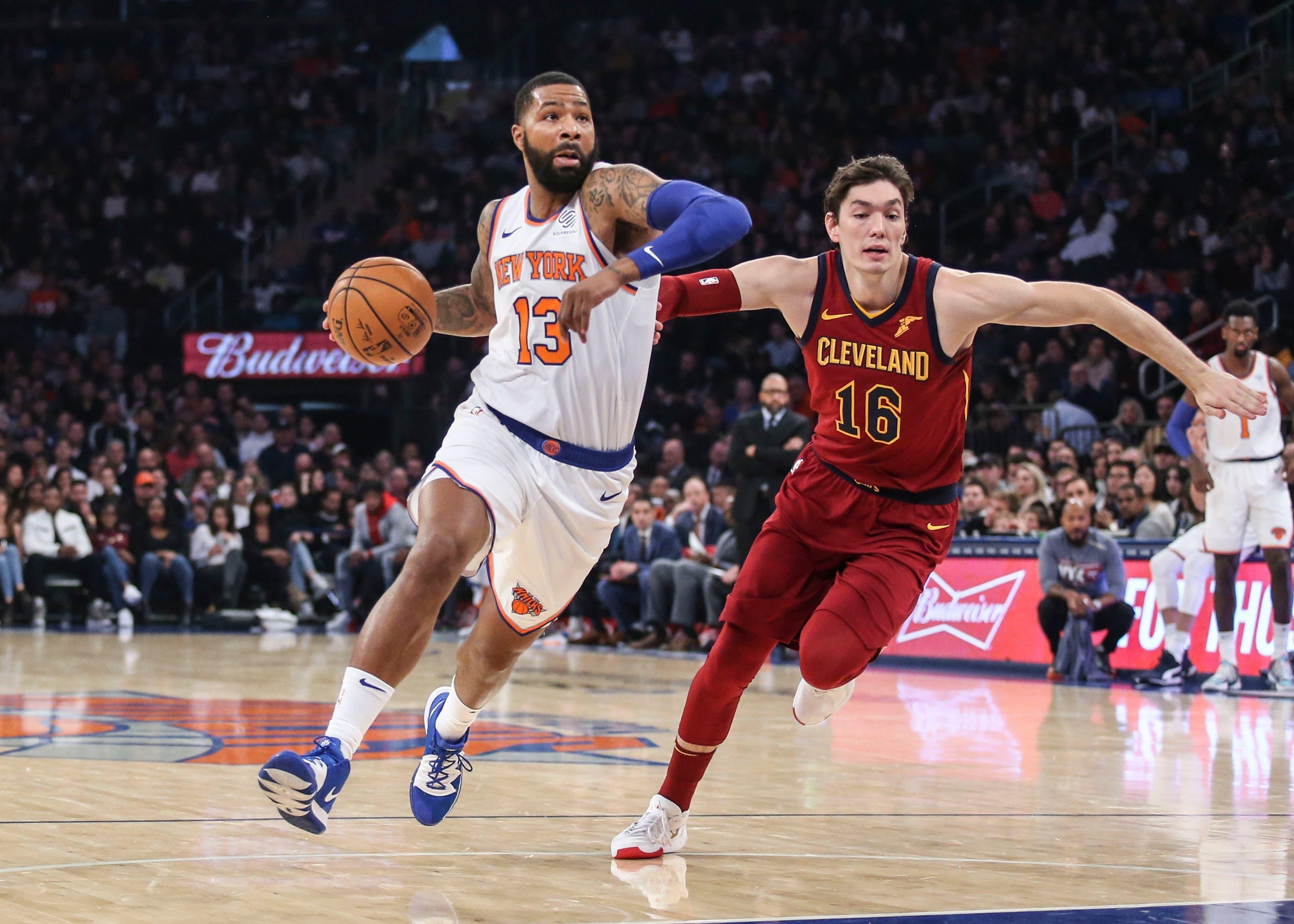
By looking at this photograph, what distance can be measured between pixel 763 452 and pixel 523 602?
731 cm

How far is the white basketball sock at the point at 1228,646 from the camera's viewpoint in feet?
33.7

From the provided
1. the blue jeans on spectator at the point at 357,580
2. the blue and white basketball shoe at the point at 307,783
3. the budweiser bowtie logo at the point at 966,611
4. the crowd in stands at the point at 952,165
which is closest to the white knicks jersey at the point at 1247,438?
the budweiser bowtie logo at the point at 966,611

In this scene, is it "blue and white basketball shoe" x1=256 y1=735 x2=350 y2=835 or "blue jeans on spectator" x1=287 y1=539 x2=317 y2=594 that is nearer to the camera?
"blue and white basketball shoe" x1=256 y1=735 x2=350 y2=835

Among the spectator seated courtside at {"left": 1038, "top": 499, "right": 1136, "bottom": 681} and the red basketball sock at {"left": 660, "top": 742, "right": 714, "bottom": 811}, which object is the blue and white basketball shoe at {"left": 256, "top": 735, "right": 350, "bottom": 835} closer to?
the red basketball sock at {"left": 660, "top": 742, "right": 714, "bottom": 811}

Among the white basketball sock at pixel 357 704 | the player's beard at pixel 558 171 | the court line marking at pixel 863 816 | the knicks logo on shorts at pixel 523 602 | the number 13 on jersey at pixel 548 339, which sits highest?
the player's beard at pixel 558 171

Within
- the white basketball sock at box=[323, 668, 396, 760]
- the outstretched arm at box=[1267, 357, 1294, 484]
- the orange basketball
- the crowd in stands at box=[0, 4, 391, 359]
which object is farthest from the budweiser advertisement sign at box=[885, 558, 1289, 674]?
the crowd in stands at box=[0, 4, 391, 359]

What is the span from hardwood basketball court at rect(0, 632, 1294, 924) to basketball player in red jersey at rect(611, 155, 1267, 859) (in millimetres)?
550

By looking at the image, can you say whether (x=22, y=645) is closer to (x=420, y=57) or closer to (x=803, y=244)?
(x=803, y=244)

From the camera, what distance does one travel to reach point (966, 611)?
41.5ft

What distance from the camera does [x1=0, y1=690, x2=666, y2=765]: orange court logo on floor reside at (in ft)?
22.0

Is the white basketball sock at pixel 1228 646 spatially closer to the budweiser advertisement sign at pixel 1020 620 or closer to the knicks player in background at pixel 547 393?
the budweiser advertisement sign at pixel 1020 620

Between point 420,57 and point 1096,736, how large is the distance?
21.9 meters

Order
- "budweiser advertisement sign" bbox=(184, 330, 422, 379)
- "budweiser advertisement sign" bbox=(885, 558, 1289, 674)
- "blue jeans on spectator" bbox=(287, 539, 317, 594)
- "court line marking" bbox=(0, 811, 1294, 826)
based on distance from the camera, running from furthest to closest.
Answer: "budweiser advertisement sign" bbox=(184, 330, 422, 379) → "blue jeans on spectator" bbox=(287, 539, 317, 594) → "budweiser advertisement sign" bbox=(885, 558, 1289, 674) → "court line marking" bbox=(0, 811, 1294, 826)

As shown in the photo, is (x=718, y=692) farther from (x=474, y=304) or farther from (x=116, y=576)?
(x=116, y=576)
